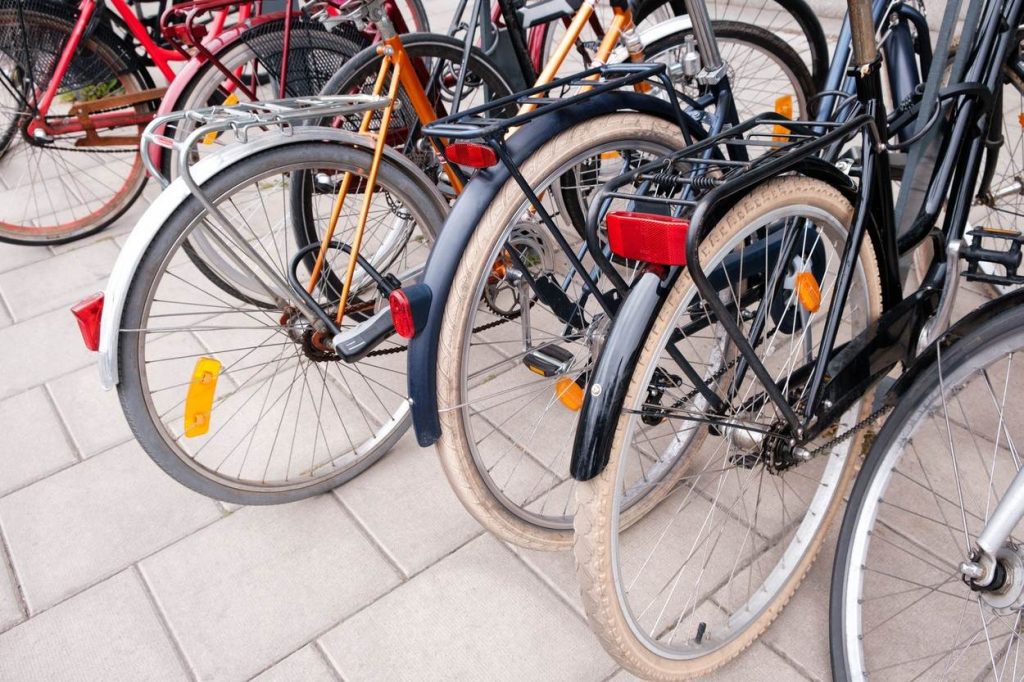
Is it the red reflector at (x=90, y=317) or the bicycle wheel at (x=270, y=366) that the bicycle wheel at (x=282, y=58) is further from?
the red reflector at (x=90, y=317)

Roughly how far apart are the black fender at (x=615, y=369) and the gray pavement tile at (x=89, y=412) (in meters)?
1.86

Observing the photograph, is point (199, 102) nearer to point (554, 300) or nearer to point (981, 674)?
point (554, 300)

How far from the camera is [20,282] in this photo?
3.49 meters

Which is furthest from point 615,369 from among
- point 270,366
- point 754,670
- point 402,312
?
point 270,366

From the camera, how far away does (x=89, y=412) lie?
2713 mm

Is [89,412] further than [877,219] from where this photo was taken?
Yes

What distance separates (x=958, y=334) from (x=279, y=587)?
1.65 m

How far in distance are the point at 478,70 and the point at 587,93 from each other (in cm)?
113

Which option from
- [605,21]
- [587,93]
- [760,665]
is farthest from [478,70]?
[605,21]

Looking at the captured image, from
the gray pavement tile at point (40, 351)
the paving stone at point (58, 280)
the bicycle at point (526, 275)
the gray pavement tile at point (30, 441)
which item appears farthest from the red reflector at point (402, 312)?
the paving stone at point (58, 280)

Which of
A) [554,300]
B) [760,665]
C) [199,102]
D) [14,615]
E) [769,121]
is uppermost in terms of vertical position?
[769,121]

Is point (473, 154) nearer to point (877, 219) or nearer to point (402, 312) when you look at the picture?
point (402, 312)

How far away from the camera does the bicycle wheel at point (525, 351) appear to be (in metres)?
1.61

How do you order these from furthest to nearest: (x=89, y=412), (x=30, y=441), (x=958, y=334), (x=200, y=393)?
1. (x=89, y=412)
2. (x=30, y=441)
3. (x=200, y=393)
4. (x=958, y=334)
